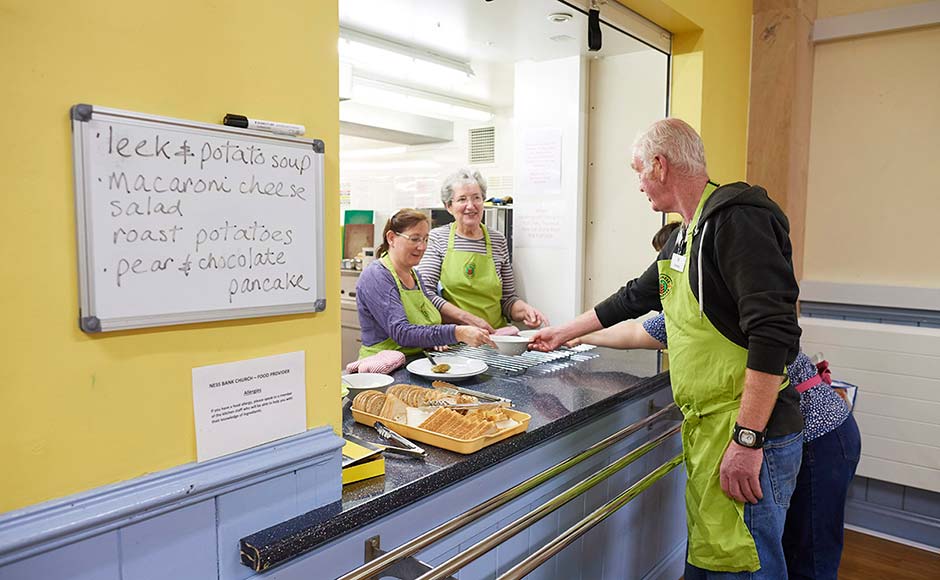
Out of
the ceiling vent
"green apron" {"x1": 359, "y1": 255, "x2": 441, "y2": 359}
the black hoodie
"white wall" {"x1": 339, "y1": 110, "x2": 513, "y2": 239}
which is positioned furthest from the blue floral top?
the ceiling vent

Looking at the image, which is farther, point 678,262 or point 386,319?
point 386,319

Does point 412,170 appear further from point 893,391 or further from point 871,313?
point 893,391

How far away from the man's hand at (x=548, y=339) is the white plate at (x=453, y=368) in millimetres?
288

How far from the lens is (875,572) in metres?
2.79

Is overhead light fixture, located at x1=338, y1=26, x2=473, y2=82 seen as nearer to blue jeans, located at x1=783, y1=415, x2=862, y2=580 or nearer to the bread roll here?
the bread roll

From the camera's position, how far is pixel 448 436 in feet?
4.75

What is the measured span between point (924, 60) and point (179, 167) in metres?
3.35

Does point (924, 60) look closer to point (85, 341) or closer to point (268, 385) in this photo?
point (268, 385)

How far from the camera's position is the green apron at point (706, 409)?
1590mm

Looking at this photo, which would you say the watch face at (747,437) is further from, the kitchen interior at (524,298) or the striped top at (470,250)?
the striped top at (470,250)

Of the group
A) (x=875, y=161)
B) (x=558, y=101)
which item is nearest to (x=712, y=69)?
(x=558, y=101)

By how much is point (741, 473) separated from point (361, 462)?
913 millimetres

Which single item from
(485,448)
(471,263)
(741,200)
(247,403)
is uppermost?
(741,200)

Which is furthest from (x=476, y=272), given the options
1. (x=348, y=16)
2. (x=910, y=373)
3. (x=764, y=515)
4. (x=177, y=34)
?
(x=177, y=34)
